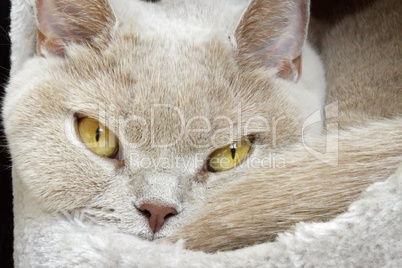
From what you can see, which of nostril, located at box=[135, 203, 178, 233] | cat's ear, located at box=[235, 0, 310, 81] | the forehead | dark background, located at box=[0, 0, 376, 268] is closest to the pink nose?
nostril, located at box=[135, 203, 178, 233]

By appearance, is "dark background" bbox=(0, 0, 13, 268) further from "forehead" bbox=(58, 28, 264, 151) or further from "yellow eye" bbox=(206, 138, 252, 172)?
"yellow eye" bbox=(206, 138, 252, 172)

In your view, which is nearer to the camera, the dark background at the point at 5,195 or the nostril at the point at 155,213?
the nostril at the point at 155,213

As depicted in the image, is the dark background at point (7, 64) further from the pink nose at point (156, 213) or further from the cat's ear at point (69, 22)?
the pink nose at point (156, 213)

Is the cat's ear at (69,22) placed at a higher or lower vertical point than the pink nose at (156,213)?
higher

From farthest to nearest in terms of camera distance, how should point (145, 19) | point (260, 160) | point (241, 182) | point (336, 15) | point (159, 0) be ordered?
point (336, 15) < point (159, 0) < point (145, 19) < point (260, 160) < point (241, 182)

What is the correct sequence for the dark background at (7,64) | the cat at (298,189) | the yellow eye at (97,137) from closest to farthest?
the cat at (298,189)
the yellow eye at (97,137)
the dark background at (7,64)

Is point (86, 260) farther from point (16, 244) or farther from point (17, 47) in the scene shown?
point (17, 47)

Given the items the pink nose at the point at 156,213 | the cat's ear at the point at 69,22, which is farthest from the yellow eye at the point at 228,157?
the cat's ear at the point at 69,22

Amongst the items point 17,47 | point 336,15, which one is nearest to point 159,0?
point 17,47
